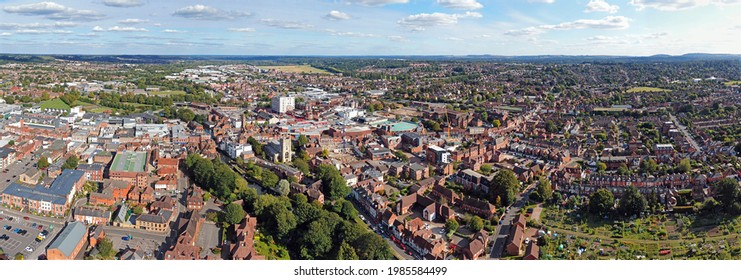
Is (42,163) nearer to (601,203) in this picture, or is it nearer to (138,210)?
(138,210)

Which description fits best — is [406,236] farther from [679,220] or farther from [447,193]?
[679,220]

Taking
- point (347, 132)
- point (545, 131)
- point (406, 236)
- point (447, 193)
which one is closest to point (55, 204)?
point (406, 236)

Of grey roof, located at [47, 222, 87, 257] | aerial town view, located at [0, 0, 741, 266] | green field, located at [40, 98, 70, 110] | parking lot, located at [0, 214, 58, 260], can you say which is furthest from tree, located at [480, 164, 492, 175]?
green field, located at [40, 98, 70, 110]

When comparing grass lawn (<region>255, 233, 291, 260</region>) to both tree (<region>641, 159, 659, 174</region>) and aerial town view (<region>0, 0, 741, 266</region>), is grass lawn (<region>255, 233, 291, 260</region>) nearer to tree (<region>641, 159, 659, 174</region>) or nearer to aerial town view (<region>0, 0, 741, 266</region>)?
aerial town view (<region>0, 0, 741, 266</region>)

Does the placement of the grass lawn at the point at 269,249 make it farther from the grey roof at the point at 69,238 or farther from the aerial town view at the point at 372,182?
the grey roof at the point at 69,238

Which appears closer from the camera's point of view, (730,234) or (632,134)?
(730,234)
